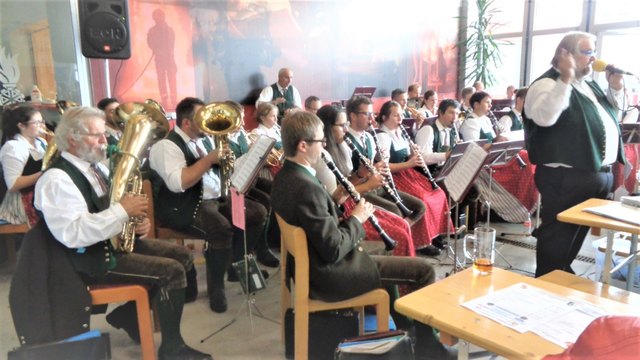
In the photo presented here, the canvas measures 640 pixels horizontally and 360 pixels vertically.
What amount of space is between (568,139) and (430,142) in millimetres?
1613

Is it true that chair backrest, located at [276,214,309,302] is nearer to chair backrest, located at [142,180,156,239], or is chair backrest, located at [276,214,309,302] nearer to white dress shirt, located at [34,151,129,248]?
white dress shirt, located at [34,151,129,248]

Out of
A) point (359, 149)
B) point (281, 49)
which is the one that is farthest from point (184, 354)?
point (281, 49)

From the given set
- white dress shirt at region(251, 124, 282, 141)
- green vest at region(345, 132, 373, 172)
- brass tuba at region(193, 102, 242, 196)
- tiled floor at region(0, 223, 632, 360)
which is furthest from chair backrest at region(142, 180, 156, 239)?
white dress shirt at region(251, 124, 282, 141)

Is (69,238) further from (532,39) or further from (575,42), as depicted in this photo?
(532,39)

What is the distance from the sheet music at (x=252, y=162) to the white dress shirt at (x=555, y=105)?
1647mm

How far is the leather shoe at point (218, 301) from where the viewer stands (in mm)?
3223

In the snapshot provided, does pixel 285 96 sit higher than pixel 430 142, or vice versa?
pixel 285 96

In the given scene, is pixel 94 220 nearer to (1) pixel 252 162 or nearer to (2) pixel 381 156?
(1) pixel 252 162

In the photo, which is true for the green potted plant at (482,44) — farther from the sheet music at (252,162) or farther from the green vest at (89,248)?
the green vest at (89,248)

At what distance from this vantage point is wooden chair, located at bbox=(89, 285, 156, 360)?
226 cm

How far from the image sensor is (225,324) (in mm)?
3055

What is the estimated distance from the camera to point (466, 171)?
252cm

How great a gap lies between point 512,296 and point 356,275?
867 millimetres

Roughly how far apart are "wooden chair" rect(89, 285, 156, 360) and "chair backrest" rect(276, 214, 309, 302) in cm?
76
